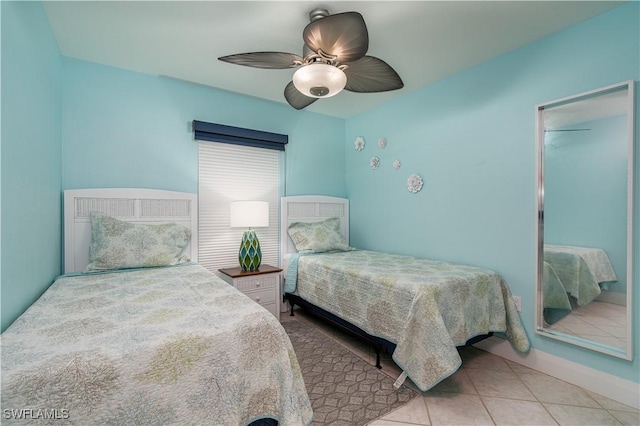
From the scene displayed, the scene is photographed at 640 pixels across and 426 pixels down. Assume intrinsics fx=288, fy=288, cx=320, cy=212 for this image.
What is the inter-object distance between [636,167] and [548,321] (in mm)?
1186

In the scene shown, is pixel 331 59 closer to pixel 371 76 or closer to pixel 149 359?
pixel 371 76

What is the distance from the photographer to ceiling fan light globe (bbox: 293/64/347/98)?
169 centimetres

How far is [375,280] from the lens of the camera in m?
2.22

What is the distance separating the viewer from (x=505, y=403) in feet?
5.86

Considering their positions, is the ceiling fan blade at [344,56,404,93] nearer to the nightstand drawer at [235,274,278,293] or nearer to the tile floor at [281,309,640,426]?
the nightstand drawer at [235,274,278,293]

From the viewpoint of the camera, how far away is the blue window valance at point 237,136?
301 centimetres

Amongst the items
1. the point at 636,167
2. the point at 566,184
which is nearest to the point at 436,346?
the point at 566,184

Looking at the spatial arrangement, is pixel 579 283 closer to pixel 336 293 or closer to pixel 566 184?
pixel 566 184

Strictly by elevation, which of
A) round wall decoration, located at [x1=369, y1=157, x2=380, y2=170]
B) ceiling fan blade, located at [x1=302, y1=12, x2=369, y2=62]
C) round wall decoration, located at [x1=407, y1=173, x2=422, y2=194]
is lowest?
round wall decoration, located at [x1=407, y1=173, x2=422, y2=194]

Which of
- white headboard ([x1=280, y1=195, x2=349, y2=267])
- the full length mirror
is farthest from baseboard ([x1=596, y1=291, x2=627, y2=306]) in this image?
white headboard ([x1=280, y1=195, x2=349, y2=267])

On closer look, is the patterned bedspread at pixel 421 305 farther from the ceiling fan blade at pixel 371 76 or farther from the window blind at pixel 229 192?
the ceiling fan blade at pixel 371 76

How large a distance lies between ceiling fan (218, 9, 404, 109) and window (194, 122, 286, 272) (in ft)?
4.99

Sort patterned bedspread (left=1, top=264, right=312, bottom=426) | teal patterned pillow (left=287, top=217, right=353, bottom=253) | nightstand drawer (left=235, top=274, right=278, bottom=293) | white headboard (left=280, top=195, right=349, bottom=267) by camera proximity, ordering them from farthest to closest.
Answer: white headboard (left=280, top=195, right=349, bottom=267), teal patterned pillow (left=287, top=217, right=353, bottom=253), nightstand drawer (left=235, top=274, right=278, bottom=293), patterned bedspread (left=1, top=264, right=312, bottom=426)

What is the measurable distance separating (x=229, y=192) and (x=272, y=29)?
5.69 ft
